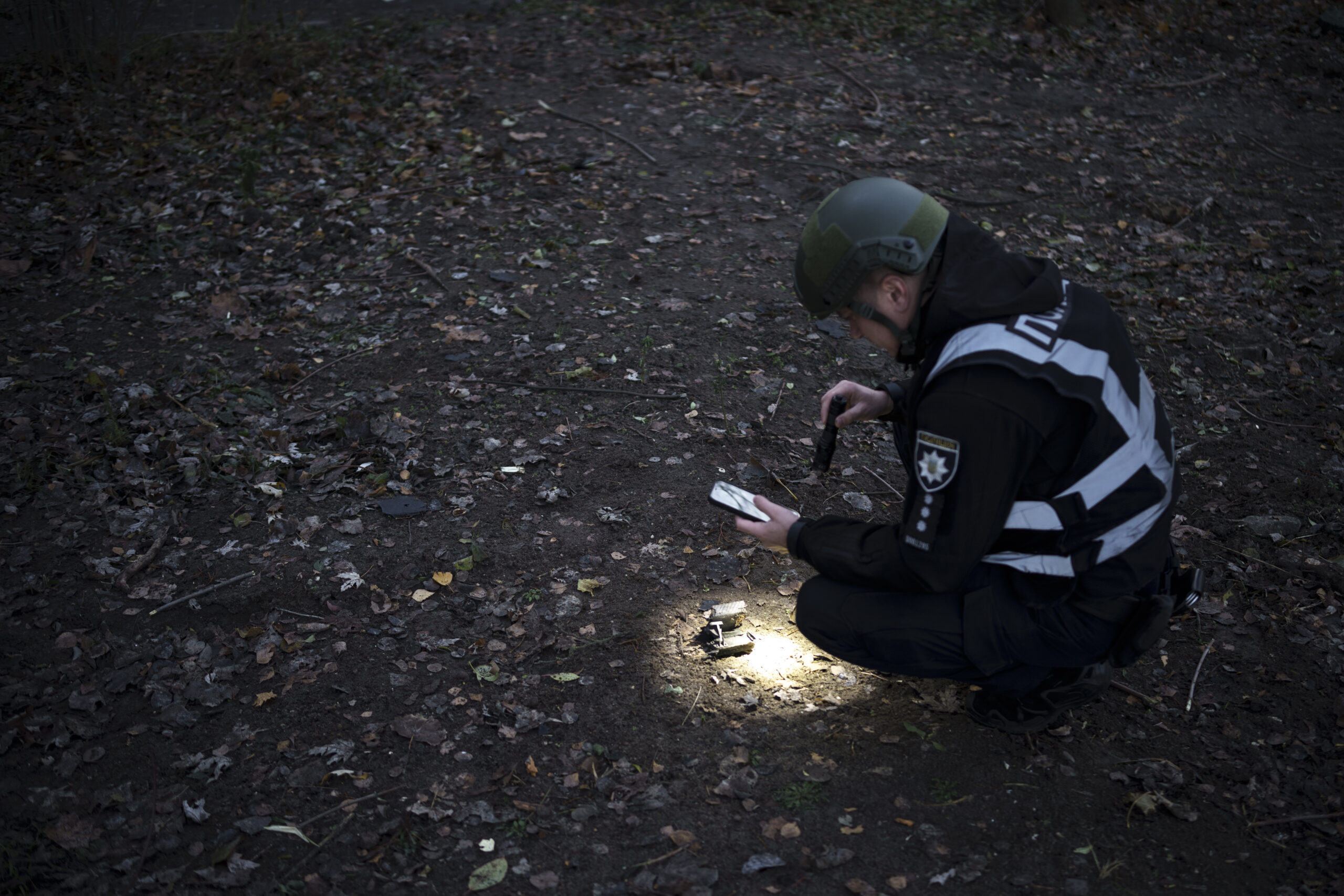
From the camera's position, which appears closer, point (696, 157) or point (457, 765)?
point (457, 765)

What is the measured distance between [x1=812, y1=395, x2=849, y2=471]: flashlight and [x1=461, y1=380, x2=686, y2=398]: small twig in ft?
5.00

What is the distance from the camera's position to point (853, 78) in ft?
29.7

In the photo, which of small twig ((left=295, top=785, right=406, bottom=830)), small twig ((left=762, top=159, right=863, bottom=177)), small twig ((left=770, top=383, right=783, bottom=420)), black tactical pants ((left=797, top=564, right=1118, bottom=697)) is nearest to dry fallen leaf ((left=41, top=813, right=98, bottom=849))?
small twig ((left=295, top=785, right=406, bottom=830))

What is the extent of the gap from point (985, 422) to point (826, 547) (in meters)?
0.69

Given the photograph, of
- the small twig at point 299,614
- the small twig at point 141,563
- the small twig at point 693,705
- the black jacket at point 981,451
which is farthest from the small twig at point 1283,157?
the small twig at point 141,563

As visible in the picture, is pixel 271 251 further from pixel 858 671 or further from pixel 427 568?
pixel 858 671

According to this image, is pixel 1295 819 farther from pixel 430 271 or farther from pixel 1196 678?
pixel 430 271

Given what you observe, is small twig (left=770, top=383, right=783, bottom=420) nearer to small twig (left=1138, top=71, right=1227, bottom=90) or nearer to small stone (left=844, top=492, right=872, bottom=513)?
small stone (left=844, top=492, right=872, bottom=513)

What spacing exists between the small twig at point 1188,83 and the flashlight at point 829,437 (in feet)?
27.4

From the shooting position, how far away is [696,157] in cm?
751

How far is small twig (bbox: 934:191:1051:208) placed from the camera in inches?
272

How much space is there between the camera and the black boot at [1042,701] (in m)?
2.87

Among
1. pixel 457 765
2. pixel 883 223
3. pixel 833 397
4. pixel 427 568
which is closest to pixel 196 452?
pixel 427 568

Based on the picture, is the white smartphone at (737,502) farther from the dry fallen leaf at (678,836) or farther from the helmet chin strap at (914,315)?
the dry fallen leaf at (678,836)
